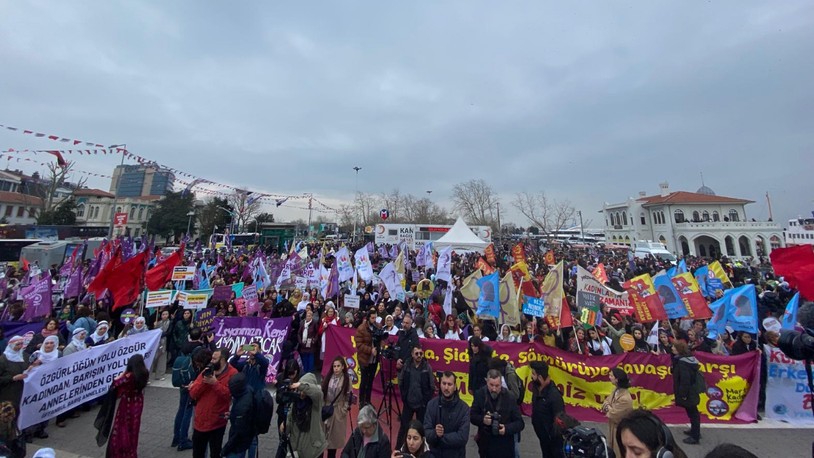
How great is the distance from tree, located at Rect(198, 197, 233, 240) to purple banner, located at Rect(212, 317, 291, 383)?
53389mm

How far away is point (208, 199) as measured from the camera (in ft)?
199

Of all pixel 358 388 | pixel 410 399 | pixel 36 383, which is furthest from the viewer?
pixel 358 388

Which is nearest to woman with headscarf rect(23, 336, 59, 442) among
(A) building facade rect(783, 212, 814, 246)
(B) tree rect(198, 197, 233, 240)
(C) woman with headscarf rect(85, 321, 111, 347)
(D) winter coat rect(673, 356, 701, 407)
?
(C) woman with headscarf rect(85, 321, 111, 347)

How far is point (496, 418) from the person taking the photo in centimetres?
375

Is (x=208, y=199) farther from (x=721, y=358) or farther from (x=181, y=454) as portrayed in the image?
(x=721, y=358)

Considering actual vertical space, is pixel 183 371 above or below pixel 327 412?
above

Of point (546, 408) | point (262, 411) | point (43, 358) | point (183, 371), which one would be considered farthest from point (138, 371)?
point (546, 408)

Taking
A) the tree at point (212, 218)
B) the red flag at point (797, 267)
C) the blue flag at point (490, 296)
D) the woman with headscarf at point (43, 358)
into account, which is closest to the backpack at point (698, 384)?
the red flag at point (797, 267)

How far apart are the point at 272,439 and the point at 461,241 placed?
25812mm

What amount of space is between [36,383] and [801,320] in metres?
9.79

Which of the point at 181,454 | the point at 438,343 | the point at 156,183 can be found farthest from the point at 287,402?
the point at 156,183

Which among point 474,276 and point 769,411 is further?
point 474,276

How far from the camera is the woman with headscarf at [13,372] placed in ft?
15.4

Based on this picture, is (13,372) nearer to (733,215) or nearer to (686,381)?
(686,381)
